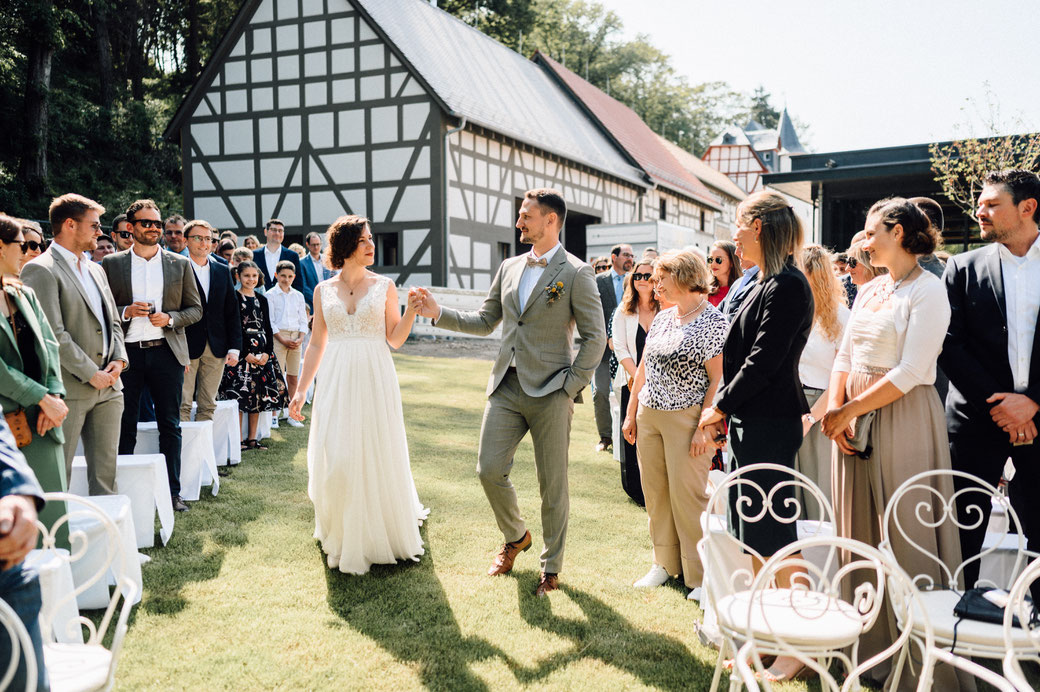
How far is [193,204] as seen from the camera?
2223 centimetres

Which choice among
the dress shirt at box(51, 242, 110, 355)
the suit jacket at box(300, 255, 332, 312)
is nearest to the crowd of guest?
the dress shirt at box(51, 242, 110, 355)

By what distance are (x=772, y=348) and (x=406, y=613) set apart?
2354mm

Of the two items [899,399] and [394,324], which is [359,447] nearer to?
[394,324]

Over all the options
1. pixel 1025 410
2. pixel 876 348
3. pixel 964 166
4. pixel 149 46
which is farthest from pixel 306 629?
pixel 149 46

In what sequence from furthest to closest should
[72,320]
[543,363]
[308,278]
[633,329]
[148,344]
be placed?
[308,278] → [633,329] → [148,344] → [72,320] → [543,363]

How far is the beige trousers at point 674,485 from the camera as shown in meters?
4.35

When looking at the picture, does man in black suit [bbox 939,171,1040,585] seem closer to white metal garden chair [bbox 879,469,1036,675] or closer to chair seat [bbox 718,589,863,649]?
white metal garden chair [bbox 879,469,1036,675]

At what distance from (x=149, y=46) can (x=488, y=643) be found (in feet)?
117

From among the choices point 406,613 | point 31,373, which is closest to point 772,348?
point 406,613

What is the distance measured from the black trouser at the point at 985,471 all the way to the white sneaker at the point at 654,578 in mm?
1617

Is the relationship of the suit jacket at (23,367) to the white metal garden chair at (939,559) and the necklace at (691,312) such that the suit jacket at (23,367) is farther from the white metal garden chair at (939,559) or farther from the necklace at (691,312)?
the white metal garden chair at (939,559)

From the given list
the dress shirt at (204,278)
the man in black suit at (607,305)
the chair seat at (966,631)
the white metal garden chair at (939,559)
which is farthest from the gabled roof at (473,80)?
the chair seat at (966,631)

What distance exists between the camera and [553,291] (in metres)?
4.46

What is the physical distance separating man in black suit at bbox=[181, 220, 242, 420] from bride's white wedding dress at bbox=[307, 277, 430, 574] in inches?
101
